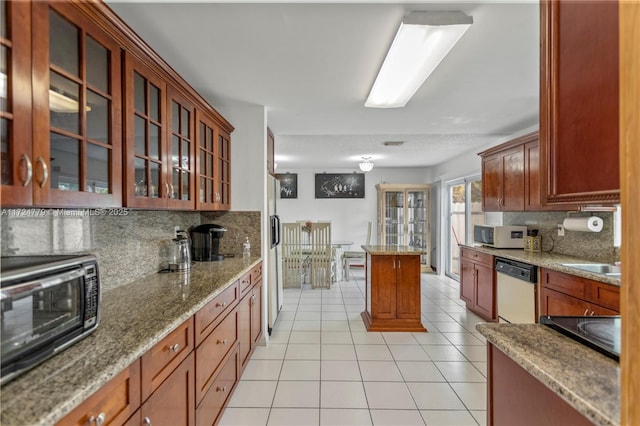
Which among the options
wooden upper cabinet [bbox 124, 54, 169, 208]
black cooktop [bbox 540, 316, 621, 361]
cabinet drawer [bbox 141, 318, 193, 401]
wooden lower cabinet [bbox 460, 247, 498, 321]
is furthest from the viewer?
wooden lower cabinet [bbox 460, 247, 498, 321]

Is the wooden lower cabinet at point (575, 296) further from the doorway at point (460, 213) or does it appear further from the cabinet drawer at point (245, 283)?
the cabinet drawer at point (245, 283)

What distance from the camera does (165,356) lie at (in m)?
Result: 1.30

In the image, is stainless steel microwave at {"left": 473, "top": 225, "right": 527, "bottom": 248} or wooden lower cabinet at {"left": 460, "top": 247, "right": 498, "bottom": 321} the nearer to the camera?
wooden lower cabinet at {"left": 460, "top": 247, "right": 498, "bottom": 321}

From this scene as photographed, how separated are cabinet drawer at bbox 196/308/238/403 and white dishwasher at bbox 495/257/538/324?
2.77 m

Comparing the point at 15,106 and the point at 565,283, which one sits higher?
the point at 15,106

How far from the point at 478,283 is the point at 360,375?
7.29ft

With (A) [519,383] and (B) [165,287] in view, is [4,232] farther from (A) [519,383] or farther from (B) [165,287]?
(A) [519,383]

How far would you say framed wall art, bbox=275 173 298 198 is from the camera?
24.2ft

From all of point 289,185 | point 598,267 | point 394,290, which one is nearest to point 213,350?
point 394,290

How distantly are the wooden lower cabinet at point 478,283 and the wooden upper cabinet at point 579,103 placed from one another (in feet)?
9.87

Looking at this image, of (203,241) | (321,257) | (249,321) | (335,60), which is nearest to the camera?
(335,60)

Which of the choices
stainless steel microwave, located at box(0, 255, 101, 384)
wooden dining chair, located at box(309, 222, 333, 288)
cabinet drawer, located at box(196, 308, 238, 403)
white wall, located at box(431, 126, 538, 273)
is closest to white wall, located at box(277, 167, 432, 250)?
white wall, located at box(431, 126, 538, 273)

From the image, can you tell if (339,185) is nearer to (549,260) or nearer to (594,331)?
(549,260)

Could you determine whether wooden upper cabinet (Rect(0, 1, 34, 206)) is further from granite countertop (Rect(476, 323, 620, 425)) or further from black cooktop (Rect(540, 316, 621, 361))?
black cooktop (Rect(540, 316, 621, 361))
